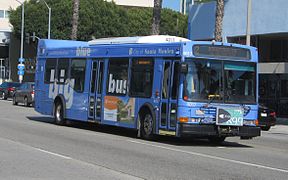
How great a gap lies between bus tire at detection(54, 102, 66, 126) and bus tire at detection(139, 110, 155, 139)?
5511mm

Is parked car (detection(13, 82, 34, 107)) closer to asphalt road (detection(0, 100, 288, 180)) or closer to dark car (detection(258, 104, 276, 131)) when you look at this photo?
dark car (detection(258, 104, 276, 131))

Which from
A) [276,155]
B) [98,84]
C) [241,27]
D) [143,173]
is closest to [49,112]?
[98,84]

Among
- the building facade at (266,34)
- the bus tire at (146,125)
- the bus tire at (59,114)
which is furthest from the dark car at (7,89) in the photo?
the bus tire at (146,125)

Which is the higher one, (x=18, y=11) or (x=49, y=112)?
(x=18, y=11)

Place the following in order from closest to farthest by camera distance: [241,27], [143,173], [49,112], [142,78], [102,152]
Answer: [143,173] → [102,152] → [142,78] → [49,112] → [241,27]

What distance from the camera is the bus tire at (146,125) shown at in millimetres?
16359

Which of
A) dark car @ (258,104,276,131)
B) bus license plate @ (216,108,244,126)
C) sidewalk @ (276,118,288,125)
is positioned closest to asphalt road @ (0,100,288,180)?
bus license plate @ (216,108,244,126)

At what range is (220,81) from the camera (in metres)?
15.4

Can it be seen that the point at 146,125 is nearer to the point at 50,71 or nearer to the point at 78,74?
the point at 78,74

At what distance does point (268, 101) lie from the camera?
115 feet

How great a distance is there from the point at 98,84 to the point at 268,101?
18635mm

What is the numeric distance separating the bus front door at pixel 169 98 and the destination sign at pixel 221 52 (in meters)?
0.70

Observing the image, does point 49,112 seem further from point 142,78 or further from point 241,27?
point 241,27

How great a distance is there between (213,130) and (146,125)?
2.36 m
